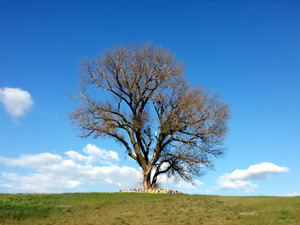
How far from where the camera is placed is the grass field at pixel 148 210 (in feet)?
57.8

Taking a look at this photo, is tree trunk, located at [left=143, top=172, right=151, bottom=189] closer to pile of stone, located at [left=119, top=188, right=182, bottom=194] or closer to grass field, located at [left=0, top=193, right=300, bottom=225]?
pile of stone, located at [left=119, top=188, right=182, bottom=194]

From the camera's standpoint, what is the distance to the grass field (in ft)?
57.8

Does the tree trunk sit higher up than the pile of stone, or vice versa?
the tree trunk

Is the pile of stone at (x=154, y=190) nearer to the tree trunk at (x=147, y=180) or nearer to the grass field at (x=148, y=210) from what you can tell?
the tree trunk at (x=147, y=180)

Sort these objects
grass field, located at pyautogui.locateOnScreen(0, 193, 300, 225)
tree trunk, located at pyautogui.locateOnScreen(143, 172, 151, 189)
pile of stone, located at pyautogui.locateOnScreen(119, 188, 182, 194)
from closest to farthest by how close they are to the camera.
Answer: grass field, located at pyautogui.locateOnScreen(0, 193, 300, 225) → pile of stone, located at pyautogui.locateOnScreen(119, 188, 182, 194) → tree trunk, located at pyautogui.locateOnScreen(143, 172, 151, 189)

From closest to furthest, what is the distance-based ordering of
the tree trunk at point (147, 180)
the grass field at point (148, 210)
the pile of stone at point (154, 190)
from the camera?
the grass field at point (148, 210), the pile of stone at point (154, 190), the tree trunk at point (147, 180)

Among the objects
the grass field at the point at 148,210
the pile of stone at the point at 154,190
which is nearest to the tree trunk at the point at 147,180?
the pile of stone at the point at 154,190

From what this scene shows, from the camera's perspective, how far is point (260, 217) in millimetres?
17719

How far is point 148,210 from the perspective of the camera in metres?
19.9

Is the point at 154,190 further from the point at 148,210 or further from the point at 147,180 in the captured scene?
the point at 148,210

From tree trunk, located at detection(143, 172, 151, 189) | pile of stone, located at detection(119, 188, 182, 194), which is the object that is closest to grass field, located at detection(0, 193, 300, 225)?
pile of stone, located at detection(119, 188, 182, 194)

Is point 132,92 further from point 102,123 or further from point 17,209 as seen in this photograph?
point 17,209

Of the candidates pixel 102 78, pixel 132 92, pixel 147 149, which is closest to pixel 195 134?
pixel 147 149

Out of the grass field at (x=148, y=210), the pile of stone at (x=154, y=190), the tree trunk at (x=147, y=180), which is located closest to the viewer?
the grass field at (x=148, y=210)
